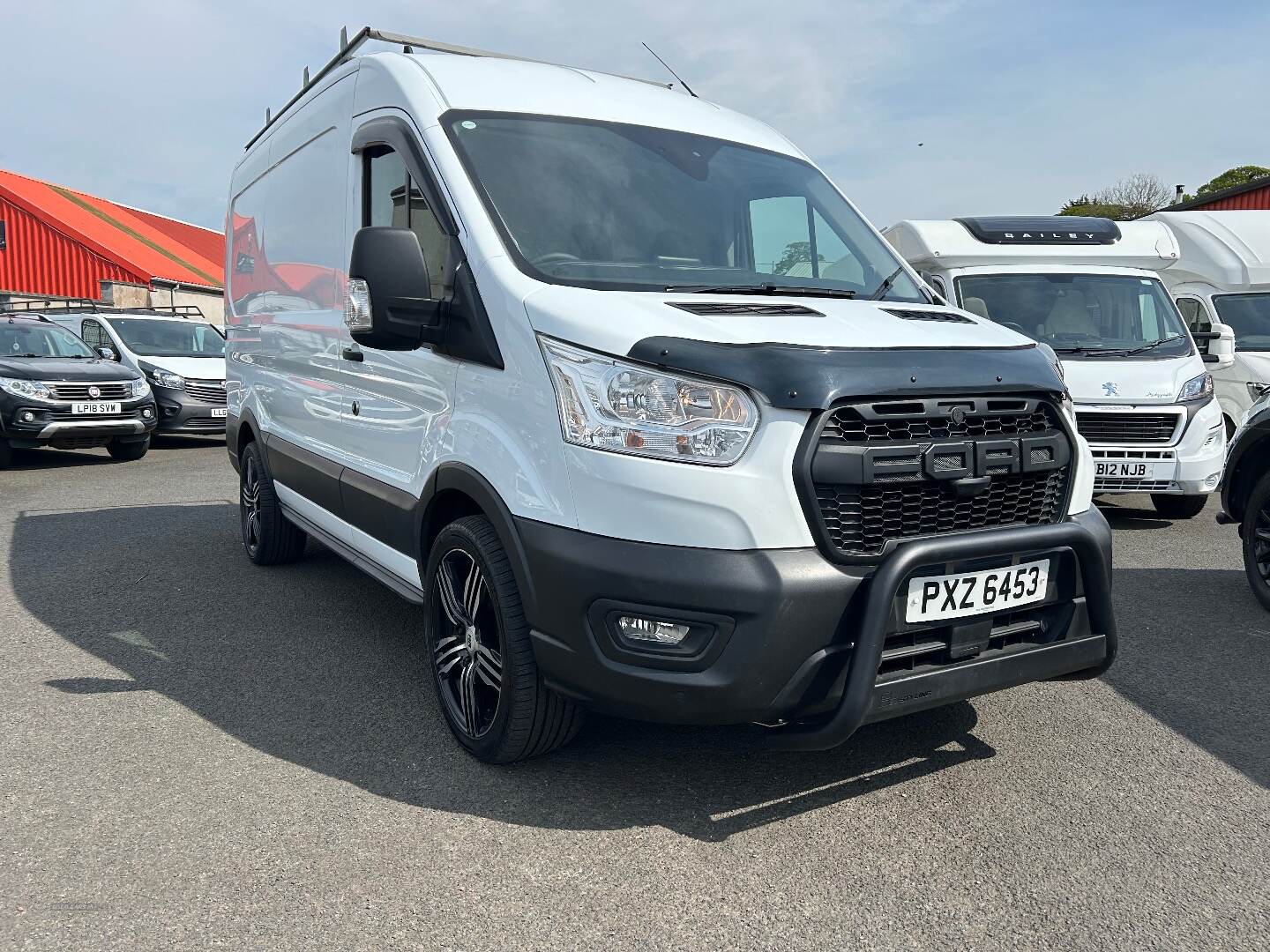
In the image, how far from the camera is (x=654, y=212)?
152 inches

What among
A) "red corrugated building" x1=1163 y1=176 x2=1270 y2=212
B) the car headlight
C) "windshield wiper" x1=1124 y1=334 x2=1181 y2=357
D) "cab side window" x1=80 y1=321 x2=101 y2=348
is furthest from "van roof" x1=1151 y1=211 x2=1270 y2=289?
"cab side window" x1=80 y1=321 x2=101 y2=348

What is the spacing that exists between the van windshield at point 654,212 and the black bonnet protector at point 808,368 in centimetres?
61

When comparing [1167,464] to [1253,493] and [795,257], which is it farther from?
[795,257]

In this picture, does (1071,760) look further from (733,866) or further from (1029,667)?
(733,866)

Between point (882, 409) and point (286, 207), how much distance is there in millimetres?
3914

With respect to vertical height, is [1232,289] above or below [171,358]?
above

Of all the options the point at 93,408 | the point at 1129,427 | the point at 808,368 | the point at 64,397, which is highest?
the point at 808,368

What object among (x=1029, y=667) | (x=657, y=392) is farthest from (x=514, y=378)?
(x=1029, y=667)

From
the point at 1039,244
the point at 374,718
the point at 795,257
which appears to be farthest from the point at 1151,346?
the point at 374,718

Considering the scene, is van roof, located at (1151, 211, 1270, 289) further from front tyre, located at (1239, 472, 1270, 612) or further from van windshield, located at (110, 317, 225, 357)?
van windshield, located at (110, 317, 225, 357)

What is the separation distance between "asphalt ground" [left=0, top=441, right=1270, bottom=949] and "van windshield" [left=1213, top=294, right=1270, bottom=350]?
18.9 feet

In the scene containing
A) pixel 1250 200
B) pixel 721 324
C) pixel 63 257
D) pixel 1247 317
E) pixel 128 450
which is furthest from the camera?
pixel 63 257

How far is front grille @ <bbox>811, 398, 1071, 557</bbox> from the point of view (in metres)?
2.92

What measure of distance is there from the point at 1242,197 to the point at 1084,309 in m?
16.9
